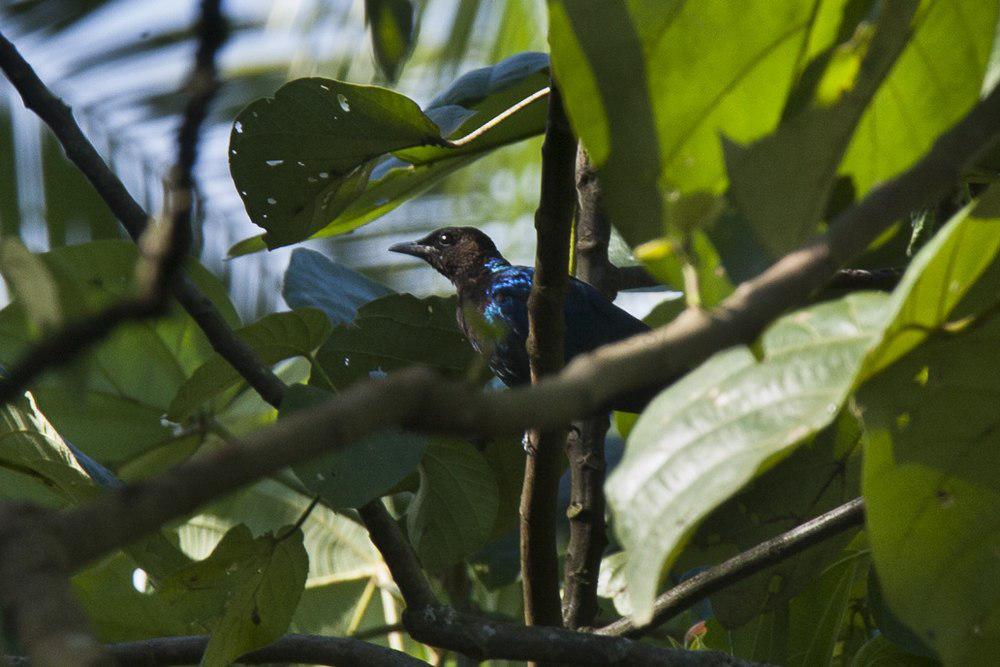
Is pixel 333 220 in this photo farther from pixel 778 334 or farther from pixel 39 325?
pixel 39 325

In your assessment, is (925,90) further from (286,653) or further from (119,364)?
(119,364)

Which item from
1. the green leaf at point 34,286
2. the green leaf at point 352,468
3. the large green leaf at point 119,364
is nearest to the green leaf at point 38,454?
the green leaf at point 352,468

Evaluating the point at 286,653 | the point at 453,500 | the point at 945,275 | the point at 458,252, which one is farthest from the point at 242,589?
the point at 458,252

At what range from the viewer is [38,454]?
1.68 metres

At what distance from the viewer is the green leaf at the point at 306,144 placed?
1.74m

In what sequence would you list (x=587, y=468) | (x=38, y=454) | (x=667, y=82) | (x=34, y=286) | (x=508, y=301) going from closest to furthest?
1. (x=34, y=286)
2. (x=667, y=82)
3. (x=38, y=454)
4. (x=587, y=468)
5. (x=508, y=301)

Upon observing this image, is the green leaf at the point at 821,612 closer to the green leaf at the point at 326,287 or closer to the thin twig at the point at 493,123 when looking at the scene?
the thin twig at the point at 493,123

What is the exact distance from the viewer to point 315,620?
2.71 metres

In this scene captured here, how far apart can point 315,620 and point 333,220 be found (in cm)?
115

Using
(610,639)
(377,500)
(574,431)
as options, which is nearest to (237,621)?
(377,500)

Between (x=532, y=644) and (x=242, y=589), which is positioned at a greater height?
(x=242, y=589)

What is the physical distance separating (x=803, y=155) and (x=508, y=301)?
2.89 metres

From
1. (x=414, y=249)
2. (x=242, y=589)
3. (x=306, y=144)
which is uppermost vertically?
(x=306, y=144)

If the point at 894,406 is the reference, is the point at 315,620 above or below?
below
